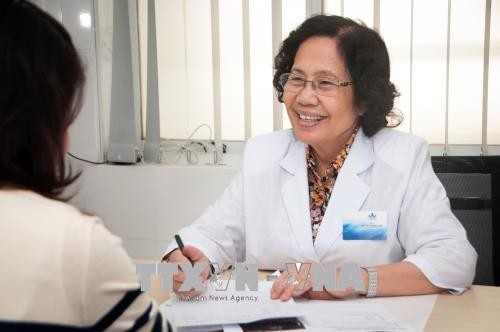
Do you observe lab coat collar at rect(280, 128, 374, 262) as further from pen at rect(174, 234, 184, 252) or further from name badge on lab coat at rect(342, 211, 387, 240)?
pen at rect(174, 234, 184, 252)

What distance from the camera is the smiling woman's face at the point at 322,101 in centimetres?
155

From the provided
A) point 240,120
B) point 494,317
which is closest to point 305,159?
point 494,317

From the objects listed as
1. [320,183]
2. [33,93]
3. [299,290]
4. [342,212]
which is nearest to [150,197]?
[320,183]

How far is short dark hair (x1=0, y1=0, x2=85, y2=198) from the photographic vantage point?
0.59 metres

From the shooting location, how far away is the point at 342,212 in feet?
4.84

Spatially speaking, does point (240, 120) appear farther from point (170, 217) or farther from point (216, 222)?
point (216, 222)

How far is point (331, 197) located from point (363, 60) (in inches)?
17.9

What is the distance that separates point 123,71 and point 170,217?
84 centimetres

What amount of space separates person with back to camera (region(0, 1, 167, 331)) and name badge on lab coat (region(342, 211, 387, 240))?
2.93 feet

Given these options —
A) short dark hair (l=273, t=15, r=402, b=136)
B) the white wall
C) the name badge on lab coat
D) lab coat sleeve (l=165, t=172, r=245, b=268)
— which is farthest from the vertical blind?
the name badge on lab coat

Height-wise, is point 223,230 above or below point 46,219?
below

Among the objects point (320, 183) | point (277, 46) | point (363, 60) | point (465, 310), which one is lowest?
point (465, 310)

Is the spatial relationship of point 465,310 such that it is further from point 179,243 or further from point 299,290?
point 179,243

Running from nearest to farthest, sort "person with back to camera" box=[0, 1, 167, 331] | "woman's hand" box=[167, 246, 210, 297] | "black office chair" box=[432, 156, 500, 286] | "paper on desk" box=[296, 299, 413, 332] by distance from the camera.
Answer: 1. "person with back to camera" box=[0, 1, 167, 331]
2. "paper on desk" box=[296, 299, 413, 332]
3. "woman's hand" box=[167, 246, 210, 297]
4. "black office chair" box=[432, 156, 500, 286]
